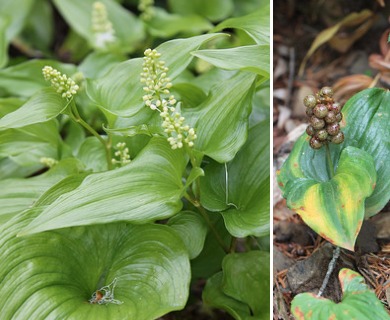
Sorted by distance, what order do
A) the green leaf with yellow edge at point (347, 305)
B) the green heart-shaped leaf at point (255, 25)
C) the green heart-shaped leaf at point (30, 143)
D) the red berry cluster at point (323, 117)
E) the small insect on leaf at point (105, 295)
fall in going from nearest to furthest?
the green leaf with yellow edge at point (347, 305)
the red berry cluster at point (323, 117)
the small insect on leaf at point (105, 295)
the green heart-shaped leaf at point (255, 25)
the green heart-shaped leaf at point (30, 143)

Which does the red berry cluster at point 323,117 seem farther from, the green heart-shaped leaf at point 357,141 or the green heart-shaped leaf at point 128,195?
the green heart-shaped leaf at point 128,195

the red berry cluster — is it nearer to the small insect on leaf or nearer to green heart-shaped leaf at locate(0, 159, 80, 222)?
the small insect on leaf

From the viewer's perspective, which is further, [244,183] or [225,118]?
[244,183]

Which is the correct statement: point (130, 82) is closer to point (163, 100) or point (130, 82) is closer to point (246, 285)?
point (163, 100)

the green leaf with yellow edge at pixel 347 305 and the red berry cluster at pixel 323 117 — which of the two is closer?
the green leaf with yellow edge at pixel 347 305

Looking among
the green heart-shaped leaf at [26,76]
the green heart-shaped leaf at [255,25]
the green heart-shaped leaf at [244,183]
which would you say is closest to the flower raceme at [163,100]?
the green heart-shaped leaf at [244,183]

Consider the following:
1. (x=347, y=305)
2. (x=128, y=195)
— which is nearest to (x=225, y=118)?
(x=128, y=195)

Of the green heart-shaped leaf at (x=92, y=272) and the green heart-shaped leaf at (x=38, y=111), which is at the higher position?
the green heart-shaped leaf at (x=38, y=111)

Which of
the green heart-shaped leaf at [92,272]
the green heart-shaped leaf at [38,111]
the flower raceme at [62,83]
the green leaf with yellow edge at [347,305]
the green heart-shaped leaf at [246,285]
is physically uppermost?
the flower raceme at [62,83]
